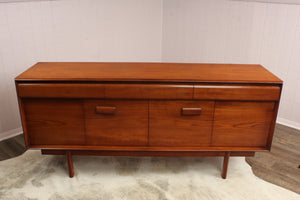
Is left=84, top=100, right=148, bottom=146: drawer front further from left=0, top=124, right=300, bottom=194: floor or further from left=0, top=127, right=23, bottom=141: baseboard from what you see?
left=0, top=127, right=23, bottom=141: baseboard

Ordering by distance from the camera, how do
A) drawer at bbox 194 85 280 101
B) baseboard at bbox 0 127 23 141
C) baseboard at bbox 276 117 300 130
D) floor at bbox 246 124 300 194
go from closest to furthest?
1. drawer at bbox 194 85 280 101
2. floor at bbox 246 124 300 194
3. baseboard at bbox 0 127 23 141
4. baseboard at bbox 276 117 300 130

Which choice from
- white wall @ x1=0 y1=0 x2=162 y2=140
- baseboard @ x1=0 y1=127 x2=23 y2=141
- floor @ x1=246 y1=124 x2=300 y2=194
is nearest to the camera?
floor @ x1=246 y1=124 x2=300 y2=194

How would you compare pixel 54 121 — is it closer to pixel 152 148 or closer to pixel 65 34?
pixel 152 148

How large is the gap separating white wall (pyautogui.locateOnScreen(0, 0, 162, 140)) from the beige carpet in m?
0.68

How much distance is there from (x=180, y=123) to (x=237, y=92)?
392 millimetres

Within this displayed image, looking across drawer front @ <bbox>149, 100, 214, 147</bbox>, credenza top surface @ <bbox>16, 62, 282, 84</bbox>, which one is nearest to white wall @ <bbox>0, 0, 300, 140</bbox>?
→ credenza top surface @ <bbox>16, 62, 282, 84</bbox>

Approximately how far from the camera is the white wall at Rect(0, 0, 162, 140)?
2.19 m

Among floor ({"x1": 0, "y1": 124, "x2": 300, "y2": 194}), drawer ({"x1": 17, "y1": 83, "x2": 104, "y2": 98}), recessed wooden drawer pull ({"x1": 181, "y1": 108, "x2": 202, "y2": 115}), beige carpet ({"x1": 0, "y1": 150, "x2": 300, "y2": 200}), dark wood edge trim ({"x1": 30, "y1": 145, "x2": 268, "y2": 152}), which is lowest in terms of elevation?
beige carpet ({"x1": 0, "y1": 150, "x2": 300, "y2": 200})

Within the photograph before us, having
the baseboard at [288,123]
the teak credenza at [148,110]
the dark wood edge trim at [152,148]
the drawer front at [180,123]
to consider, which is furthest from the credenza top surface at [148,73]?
the baseboard at [288,123]

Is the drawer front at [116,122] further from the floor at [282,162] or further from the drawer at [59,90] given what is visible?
the floor at [282,162]

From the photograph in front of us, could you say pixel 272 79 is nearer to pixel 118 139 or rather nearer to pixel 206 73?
pixel 206 73

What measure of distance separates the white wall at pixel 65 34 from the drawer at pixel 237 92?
1.45m

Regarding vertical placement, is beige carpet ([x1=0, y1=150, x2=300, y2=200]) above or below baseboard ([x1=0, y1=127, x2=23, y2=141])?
below

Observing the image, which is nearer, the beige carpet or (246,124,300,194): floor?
the beige carpet
